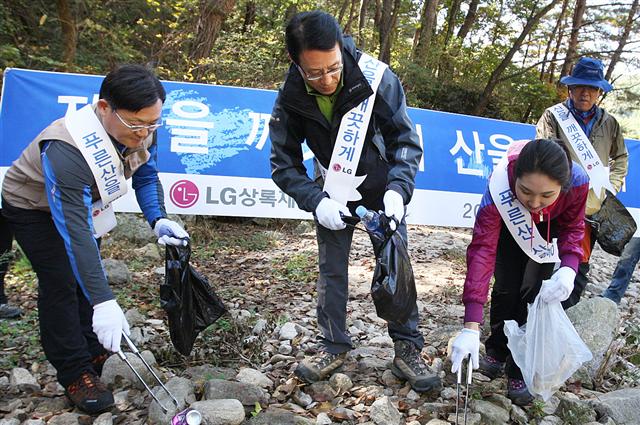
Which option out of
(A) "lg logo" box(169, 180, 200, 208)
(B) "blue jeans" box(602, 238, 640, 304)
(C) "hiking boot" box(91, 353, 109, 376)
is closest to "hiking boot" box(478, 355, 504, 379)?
(C) "hiking boot" box(91, 353, 109, 376)

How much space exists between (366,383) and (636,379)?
1746mm

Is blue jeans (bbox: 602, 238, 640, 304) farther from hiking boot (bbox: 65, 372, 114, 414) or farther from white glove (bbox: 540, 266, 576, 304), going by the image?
hiking boot (bbox: 65, 372, 114, 414)

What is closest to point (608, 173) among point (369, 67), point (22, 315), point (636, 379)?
point (636, 379)

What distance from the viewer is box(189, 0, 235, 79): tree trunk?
27.2 ft

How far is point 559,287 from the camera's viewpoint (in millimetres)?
2504

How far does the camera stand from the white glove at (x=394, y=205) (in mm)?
2473

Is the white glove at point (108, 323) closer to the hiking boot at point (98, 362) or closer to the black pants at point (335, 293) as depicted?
the hiking boot at point (98, 362)

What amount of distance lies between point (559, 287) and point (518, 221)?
0.37 meters

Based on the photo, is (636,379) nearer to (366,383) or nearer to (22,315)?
→ (366,383)

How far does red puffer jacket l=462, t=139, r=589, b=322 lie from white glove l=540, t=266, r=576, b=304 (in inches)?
3.6

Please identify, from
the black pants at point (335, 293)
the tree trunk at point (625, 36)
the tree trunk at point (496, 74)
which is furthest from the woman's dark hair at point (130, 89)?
the tree trunk at point (625, 36)

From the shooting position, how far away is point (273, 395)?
276 centimetres

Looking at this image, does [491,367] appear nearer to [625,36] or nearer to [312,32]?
[312,32]

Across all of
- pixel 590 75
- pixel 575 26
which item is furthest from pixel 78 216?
pixel 575 26
